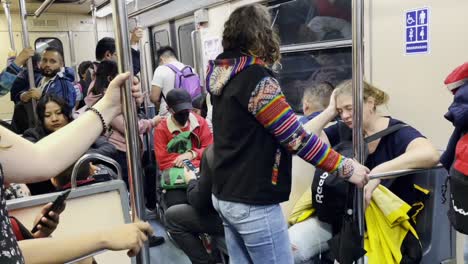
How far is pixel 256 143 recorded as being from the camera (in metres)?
1.52

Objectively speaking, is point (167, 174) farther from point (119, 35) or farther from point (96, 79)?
point (119, 35)

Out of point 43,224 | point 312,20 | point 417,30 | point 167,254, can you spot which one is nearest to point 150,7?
point 312,20

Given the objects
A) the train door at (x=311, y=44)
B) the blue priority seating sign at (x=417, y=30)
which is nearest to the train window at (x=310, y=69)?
the train door at (x=311, y=44)

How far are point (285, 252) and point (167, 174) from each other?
1.53 meters

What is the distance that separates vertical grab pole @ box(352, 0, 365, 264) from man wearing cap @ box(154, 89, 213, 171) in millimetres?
1544

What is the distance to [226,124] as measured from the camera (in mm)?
1562

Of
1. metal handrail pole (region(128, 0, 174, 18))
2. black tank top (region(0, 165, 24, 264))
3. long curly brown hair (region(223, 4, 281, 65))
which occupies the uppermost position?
metal handrail pole (region(128, 0, 174, 18))

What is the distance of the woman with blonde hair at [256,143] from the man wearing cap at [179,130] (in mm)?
1449

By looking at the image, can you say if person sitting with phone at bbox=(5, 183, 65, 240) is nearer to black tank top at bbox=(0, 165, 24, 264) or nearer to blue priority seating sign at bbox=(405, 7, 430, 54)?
black tank top at bbox=(0, 165, 24, 264)

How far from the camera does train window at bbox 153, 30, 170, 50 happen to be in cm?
631

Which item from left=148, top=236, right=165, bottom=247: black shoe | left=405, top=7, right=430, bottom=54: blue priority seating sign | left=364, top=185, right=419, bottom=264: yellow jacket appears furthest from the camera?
left=148, top=236, right=165, bottom=247: black shoe

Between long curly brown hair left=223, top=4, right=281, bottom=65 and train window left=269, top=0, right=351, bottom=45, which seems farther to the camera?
train window left=269, top=0, right=351, bottom=45

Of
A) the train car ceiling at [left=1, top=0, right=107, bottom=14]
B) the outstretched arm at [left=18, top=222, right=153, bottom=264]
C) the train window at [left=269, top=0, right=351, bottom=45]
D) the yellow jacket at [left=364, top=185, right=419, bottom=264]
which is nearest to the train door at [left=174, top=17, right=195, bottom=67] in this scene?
the train car ceiling at [left=1, top=0, right=107, bottom=14]

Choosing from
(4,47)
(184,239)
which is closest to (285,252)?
(184,239)
